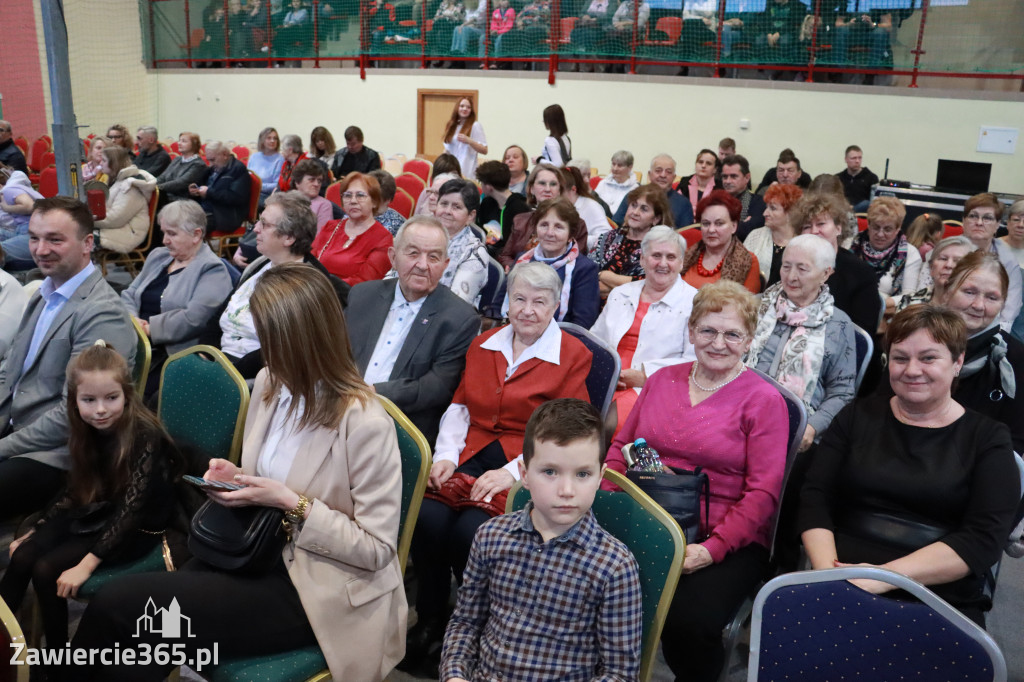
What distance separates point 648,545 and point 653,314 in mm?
1573

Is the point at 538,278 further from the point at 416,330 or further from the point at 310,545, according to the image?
the point at 310,545

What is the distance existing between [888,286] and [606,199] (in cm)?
279

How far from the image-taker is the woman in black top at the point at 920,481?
1925 mm

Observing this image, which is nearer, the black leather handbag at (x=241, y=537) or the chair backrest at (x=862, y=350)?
the black leather handbag at (x=241, y=537)

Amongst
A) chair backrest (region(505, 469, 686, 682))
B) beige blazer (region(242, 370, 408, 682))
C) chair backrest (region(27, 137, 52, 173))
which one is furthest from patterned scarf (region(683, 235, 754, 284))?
chair backrest (region(27, 137, 52, 173))

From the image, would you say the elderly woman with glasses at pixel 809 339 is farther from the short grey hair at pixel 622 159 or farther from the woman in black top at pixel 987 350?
the short grey hair at pixel 622 159

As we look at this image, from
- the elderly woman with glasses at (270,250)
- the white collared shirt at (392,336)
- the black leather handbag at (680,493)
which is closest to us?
the black leather handbag at (680,493)

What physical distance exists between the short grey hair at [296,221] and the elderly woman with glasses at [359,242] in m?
0.88

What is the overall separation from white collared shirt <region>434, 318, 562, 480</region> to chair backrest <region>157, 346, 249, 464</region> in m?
0.64

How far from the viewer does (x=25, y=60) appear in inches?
489

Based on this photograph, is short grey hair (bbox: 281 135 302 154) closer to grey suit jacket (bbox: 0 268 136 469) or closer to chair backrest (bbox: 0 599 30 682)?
grey suit jacket (bbox: 0 268 136 469)

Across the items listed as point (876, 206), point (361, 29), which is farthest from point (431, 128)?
point (876, 206)

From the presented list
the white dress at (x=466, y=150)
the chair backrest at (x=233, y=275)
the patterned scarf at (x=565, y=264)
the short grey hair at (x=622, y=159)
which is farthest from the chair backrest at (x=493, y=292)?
the white dress at (x=466, y=150)

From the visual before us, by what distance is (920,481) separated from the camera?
2.03m
